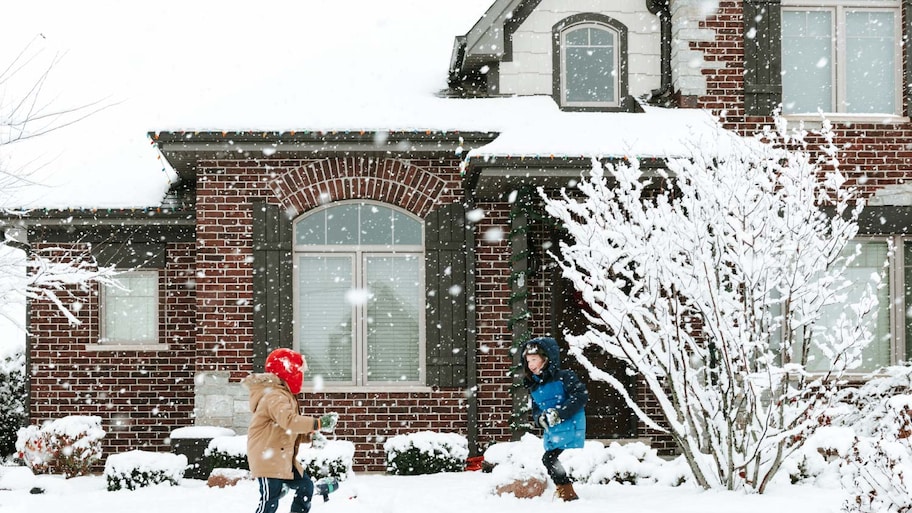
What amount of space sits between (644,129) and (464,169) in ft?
6.77

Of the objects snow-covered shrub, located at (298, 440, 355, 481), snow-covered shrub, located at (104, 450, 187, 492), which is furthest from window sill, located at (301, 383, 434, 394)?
snow-covered shrub, located at (104, 450, 187, 492)

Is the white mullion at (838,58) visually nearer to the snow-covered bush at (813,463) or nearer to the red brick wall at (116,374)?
the snow-covered bush at (813,463)

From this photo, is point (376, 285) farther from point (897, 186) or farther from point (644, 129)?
point (897, 186)

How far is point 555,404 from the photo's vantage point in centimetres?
728

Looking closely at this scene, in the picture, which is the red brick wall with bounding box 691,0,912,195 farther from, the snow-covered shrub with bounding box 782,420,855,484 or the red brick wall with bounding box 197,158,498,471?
→ the snow-covered shrub with bounding box 782,420,855,484

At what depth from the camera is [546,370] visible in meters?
7.32

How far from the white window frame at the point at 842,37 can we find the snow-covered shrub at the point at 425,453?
221 inches

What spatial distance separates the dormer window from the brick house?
3 cm

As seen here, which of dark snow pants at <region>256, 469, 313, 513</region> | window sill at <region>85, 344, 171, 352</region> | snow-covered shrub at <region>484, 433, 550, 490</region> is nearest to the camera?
dark snow pants at <region>256, 469, 313, 513</region>

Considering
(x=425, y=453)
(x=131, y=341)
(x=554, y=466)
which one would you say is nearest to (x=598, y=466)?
(x=554, y=466)

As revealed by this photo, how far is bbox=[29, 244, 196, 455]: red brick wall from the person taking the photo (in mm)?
12414

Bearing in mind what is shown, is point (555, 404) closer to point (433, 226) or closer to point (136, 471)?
point (433, 226)

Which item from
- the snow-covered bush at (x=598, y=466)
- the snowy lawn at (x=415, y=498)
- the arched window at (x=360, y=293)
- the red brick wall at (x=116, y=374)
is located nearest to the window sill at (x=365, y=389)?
the arched window at (x=360, y=293)

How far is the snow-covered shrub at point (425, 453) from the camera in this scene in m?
10.4
